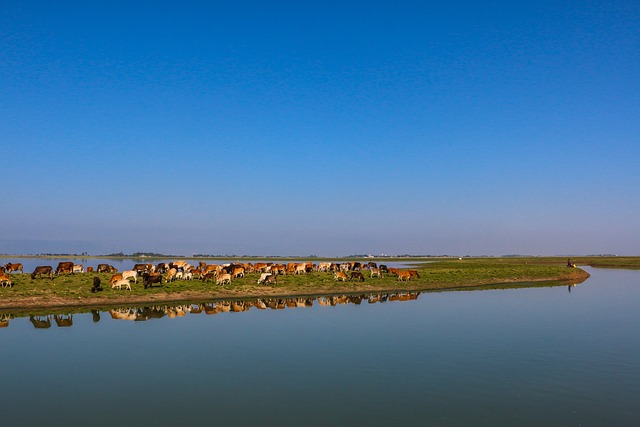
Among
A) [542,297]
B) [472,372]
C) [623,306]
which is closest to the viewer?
[472,372]

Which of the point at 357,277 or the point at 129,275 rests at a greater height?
the point at 129,275

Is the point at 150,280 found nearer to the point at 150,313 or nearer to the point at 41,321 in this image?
the point at 150,313

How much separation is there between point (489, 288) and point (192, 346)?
41337mm

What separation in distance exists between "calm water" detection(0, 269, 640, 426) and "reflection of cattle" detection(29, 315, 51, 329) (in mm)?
467

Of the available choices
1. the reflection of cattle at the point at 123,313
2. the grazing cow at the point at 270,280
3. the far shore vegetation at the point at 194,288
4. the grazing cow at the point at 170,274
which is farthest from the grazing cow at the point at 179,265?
the reflection of cattle at the point at 123,313

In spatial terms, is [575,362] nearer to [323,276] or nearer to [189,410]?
[189,410]

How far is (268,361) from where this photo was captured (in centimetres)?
1845

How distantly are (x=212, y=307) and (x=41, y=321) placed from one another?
10.9 m

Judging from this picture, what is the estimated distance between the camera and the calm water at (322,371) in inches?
498

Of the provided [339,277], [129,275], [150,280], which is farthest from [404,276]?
[129,275]

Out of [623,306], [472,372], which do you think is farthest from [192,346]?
[623,306]

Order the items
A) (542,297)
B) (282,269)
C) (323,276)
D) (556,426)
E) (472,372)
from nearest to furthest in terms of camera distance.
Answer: (556,426) < (472,372) < (542,297) < (323,276) < (282,269)

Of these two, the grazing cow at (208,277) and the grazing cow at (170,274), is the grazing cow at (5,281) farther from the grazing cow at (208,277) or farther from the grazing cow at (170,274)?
the grazing cow at (208,277)

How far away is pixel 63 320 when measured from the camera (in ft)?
92.3
